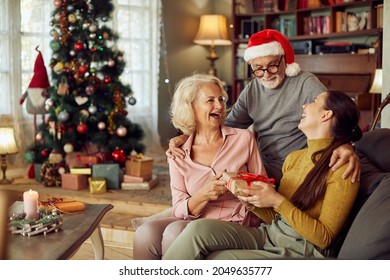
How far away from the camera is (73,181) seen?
4207 mm

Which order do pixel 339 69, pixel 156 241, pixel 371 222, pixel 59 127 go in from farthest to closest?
pixel 339 69 < pixel 59 127 < pixel 156 241 < pixel 371 222

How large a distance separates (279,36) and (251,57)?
168mm

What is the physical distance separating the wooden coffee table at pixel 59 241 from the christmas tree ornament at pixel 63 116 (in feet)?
6.32

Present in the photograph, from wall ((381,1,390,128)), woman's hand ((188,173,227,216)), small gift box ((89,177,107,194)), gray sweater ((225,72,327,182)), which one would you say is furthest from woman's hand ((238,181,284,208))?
small gift box ((89,177,107,194))

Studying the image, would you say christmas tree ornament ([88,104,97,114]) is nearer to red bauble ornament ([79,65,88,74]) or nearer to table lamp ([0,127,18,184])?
red bauble ornament ([79,65,88,74])

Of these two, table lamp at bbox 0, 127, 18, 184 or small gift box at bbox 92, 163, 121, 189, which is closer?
small gift box at bbox 92, 163, 121, 189

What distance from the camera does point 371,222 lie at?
164 centimetres

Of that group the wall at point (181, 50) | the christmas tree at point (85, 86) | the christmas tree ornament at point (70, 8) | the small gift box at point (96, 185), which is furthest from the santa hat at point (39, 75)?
the wall at point (181, 50)

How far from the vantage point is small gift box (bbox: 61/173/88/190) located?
420 cm

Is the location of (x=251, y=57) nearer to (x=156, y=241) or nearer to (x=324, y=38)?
(x=156, y=241)

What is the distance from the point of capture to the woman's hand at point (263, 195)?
6.01ft

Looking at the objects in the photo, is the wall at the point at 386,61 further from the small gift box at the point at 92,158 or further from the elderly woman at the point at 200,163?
the small gift box at the point at 92,158

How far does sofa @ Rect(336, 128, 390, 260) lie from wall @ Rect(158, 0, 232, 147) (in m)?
4.13
